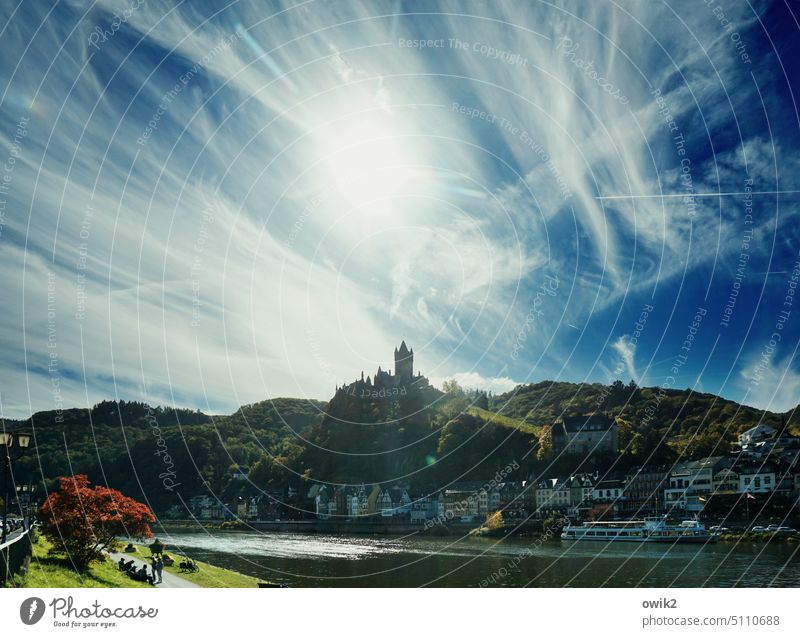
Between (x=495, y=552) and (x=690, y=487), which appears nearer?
(x=495, y=552)

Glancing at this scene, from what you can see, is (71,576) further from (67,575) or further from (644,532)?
(644,532)

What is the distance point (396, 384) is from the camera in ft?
265

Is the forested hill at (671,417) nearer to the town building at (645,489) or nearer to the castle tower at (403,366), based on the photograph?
the town building at (645,489)

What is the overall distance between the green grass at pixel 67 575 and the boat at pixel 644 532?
98.2 ft

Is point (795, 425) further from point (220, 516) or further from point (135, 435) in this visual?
point (135, 435)

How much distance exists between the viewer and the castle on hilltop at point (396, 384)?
7812 centimetres

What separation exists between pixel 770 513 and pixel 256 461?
5197 centimetres

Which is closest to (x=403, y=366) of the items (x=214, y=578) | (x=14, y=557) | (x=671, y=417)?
(x=671, y=417)

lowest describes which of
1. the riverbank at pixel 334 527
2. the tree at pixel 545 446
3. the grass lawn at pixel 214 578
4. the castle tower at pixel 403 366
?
the riverbank at pixel 334 527

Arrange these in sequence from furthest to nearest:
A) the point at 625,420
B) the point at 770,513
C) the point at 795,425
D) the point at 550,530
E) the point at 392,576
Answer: the point at 625,420, the point at 795,425, the point at 550,530, the point at 770,513, the point at 392,576

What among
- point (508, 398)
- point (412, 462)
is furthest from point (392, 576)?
point (508, 398)

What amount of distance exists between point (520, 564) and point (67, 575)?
66.8 feet

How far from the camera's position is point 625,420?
62688mm

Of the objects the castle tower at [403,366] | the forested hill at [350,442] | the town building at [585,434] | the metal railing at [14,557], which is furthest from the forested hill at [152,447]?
the metal railing at [14,557]
